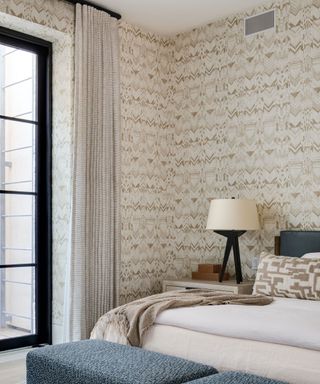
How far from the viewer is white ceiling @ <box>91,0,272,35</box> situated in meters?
4.54

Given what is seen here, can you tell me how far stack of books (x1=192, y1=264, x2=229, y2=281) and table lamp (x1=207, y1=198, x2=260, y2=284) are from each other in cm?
9

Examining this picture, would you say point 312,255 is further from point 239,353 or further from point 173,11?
point 173,11

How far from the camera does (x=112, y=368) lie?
2391mm

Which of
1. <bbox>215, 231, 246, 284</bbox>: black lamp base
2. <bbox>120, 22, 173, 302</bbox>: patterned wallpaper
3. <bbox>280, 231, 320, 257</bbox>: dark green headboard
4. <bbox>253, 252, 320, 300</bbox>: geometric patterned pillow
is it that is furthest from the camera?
<bbox>120, 22, 173, 302</bbox>: patterned wallpaper

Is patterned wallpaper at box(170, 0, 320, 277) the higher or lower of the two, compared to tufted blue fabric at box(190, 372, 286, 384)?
higher

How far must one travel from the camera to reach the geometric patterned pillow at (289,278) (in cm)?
349

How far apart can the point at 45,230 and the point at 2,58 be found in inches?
59.8

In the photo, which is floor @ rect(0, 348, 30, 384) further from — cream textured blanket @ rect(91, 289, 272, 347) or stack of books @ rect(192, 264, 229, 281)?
stack of books @ rect(192, 264, 229, 281)

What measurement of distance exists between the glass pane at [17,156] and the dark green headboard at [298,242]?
7.21 ft

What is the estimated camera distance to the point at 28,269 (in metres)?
4.50

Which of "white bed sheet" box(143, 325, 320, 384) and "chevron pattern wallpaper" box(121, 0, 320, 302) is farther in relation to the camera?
"chevron pattern wallpaper" box(121, 0, 320, 302)

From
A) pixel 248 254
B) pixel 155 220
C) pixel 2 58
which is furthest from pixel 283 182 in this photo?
pixel 2 58

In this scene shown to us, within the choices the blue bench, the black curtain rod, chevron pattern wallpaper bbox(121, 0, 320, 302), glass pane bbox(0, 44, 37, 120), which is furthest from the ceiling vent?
the blue bench

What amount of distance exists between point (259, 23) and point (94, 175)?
2.00m
